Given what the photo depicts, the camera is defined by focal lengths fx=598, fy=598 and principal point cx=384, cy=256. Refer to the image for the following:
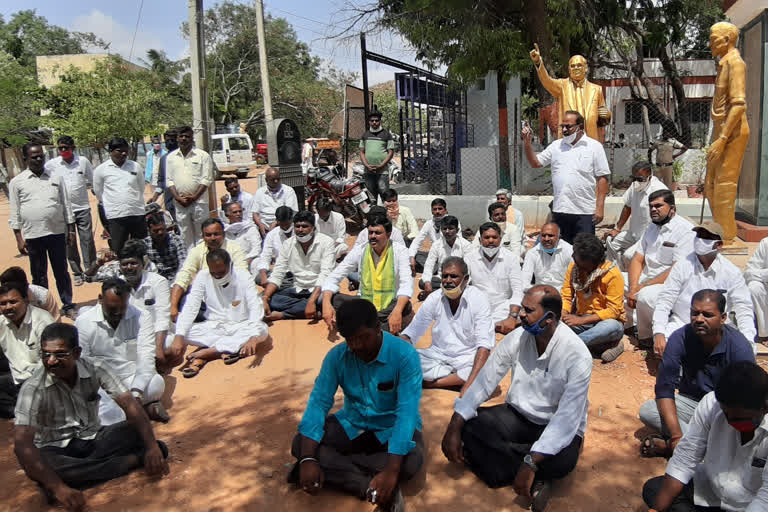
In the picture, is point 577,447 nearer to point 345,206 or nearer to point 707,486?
point 707,486

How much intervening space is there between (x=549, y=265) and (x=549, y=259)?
2.3 inches

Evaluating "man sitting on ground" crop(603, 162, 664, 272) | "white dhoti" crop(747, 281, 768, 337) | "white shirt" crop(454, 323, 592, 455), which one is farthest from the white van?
"white shirt" crop(454, 323, 592, 455)

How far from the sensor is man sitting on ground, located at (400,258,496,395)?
4434 millimetres

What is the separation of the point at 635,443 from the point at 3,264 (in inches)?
394

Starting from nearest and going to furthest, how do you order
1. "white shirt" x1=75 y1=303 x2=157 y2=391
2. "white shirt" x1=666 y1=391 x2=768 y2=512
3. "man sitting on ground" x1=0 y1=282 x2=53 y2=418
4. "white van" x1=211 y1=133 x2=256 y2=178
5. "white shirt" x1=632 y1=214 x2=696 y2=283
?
"white shirt" x1=666 y1=391 x2=768 y2=512 → "man sitting on ground" x1=0 y1=282 x2=53 y2=418 → "white shirt" x1=75 y1=303 x2=157 y2=391 → "white shirt" x1=632 y1=214 x2=696 y2=283 → "white van" x1=211 y1=133 x2=256 y2=178

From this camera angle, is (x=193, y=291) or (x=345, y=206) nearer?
(x=193, y=291)

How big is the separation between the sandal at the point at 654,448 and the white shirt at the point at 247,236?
516 centimetres

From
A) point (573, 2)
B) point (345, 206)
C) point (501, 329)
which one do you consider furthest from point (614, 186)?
point (501, 329)

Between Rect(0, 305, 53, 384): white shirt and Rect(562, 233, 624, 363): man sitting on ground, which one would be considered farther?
Rect(562, 233, 624, 363): man sitting on ground

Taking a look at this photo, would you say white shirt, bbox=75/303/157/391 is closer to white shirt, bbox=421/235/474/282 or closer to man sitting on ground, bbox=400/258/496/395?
man sitting on ground, bbox=400/258/496/395

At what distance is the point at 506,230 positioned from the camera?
7199 millimetres

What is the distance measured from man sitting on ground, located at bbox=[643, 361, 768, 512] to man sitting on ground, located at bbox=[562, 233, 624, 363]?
87.3 inches

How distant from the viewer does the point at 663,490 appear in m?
2.78

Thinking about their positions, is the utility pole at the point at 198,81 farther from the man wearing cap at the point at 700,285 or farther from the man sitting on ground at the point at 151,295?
the man wearing cap at the point at 700,285
